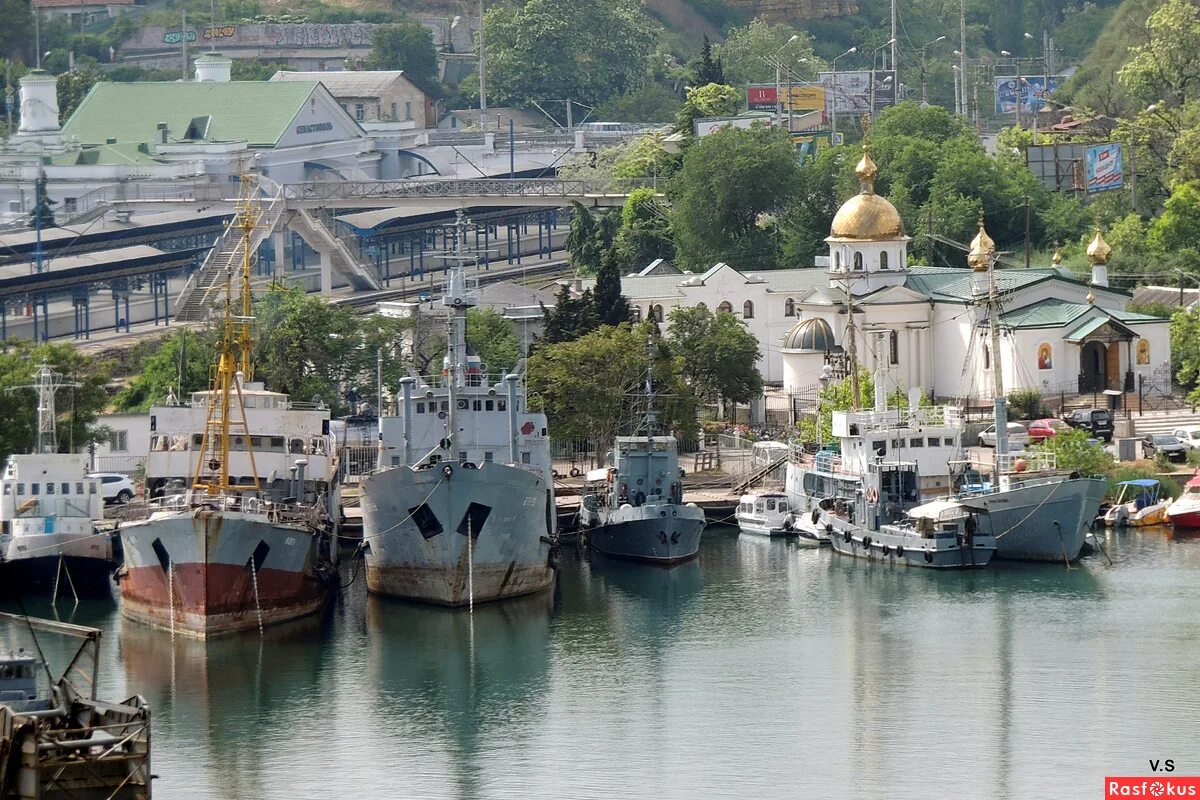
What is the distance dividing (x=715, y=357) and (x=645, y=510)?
18.6m

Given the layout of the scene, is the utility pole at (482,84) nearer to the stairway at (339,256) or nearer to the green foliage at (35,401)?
the stairway at (339,256)

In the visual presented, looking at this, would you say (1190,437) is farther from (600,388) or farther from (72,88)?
(72,88)

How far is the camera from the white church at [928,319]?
9856 centimetres

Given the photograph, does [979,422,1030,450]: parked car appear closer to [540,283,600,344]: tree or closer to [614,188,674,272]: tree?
[540,283,600,344]: tree

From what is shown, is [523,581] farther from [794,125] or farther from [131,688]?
[794,125]

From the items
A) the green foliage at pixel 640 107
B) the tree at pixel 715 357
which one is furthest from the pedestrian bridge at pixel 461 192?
the green foliage at pixel 640 107

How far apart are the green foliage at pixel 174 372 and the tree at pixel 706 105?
156 ft

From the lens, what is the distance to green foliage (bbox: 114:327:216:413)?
91688 mm

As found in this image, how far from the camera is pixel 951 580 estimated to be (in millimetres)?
75125

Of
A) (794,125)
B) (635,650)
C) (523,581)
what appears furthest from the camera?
(794,125)

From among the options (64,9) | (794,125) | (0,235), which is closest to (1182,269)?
(794,125)

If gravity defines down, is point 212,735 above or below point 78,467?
below

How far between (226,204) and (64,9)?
196 feet

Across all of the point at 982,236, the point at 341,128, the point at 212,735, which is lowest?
the point at 212,735
